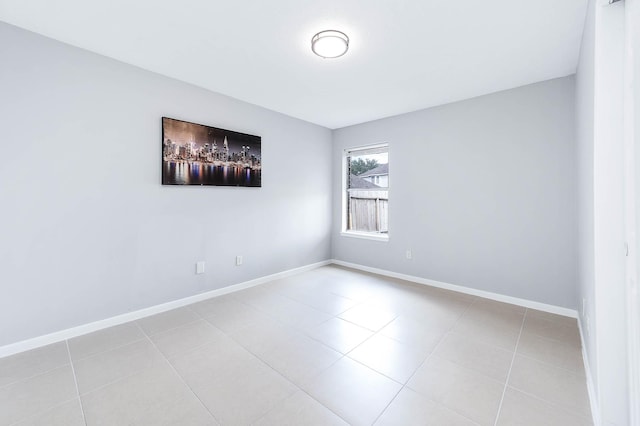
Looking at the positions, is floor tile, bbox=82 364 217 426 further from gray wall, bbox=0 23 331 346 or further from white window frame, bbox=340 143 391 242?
white window frame, bbox=340 143 391 242

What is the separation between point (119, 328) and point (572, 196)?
4.72 meters

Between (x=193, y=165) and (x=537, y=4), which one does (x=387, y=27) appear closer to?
(x=537, y=4)

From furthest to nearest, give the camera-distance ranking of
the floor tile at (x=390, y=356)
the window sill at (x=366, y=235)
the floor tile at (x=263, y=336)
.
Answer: the window sill at (x=366, y=235) → the floor tile at (x=263, y=336) → the floor tile at (x=390, y=356)

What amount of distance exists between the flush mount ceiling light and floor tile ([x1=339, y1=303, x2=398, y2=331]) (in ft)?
8.28

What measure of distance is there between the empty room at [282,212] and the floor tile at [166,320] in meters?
0.04

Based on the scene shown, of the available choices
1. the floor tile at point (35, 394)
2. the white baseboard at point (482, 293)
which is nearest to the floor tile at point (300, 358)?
the floor tile at point (35, 394)

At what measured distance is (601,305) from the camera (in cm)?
141

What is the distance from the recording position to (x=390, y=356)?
2150 mm

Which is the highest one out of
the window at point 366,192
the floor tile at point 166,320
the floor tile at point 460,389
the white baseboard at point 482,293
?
the window at point 366,192

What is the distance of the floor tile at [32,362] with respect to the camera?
6.17ft

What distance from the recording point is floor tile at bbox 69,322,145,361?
219cm

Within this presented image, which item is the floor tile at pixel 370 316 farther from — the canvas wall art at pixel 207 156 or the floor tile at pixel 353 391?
the canvas wall art at pixel 207 156

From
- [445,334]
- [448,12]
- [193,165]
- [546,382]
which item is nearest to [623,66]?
[448,12]

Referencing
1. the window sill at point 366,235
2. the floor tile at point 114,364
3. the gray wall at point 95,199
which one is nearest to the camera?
the floor tile at point 114,364
